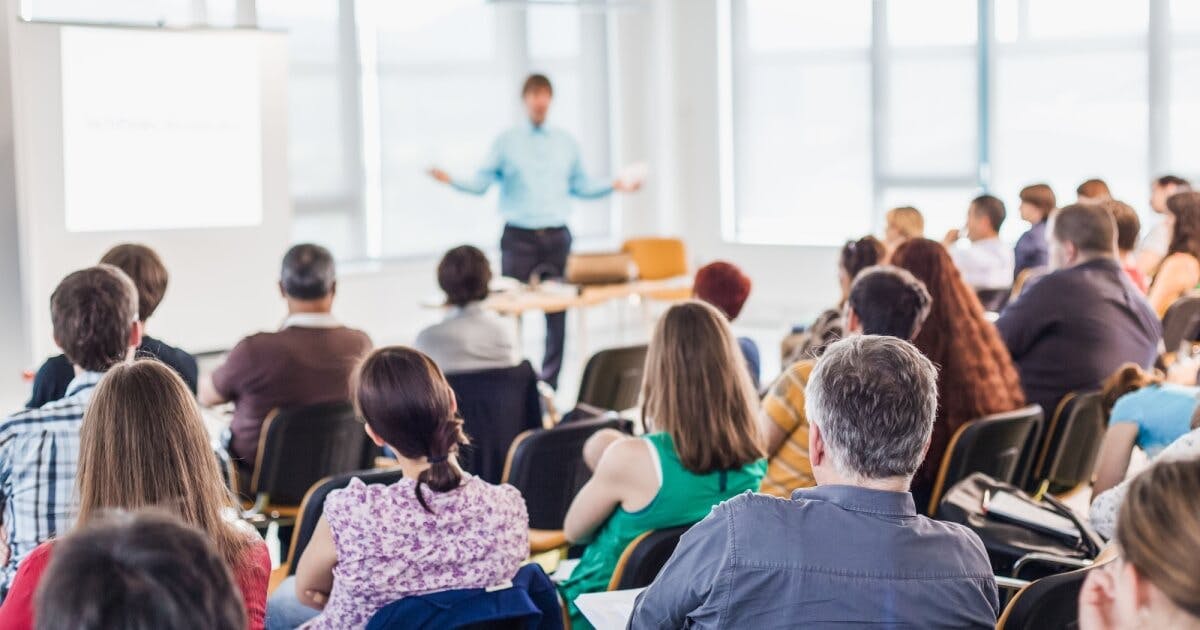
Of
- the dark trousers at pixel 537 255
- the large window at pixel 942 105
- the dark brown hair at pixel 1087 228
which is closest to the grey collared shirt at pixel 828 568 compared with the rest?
the dark brown hair at pixel 1087 228

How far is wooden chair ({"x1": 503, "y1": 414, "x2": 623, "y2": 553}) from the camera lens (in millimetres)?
3615

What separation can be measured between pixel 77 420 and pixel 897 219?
4.80 meters

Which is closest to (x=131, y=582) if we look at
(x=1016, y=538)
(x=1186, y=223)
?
(x=1016, y=538)

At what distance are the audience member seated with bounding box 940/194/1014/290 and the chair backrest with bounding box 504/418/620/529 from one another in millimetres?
3792

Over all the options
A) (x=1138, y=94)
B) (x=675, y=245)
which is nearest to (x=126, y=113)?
(x=675, y=245)

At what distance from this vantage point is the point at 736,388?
119 inches

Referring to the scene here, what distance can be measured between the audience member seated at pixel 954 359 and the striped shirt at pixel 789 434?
0.51 m

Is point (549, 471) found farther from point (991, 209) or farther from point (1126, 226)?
point (991, 209)

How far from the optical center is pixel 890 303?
3586mm

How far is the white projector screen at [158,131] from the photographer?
22.9 ft

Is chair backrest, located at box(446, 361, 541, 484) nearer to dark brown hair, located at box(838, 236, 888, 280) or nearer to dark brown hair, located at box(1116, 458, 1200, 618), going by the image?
dark brown hair, located at box(838, 236, 888, 280)

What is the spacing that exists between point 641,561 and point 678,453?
34 cm

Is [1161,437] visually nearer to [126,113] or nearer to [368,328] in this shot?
[126,113]

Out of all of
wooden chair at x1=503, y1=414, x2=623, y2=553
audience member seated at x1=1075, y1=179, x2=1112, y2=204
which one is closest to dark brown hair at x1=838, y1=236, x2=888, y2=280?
wooden chair at x1=503, y1=414, x2=623, y2=553
